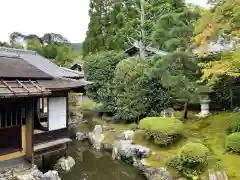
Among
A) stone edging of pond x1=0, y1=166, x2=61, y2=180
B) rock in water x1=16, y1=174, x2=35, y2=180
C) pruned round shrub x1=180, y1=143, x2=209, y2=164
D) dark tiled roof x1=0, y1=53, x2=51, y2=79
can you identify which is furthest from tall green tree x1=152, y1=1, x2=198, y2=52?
rock in water x1=16, y1=174, x2=35, y2=180

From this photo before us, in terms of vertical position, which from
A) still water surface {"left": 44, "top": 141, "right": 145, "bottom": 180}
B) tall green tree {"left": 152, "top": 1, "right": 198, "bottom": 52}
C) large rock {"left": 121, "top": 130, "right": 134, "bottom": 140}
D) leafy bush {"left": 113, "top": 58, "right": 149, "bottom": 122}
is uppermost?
tall green tree {"left": 152, "top": 1, "right": 198, "bottom": 52}

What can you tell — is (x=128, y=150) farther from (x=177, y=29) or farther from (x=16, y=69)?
(x=177, y=29)

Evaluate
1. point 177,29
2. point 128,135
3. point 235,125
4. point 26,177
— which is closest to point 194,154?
point 235,125

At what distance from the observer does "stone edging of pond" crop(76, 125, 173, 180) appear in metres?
11.1

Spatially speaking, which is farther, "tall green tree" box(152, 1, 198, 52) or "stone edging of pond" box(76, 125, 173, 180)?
"tall green tree" box(152, 1, 198, 52)

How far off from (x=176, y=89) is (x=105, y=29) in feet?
59.9

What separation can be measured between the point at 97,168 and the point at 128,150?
1.64 m

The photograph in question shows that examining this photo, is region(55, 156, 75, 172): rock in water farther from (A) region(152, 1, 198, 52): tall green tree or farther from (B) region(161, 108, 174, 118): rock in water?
(A) region(152, 1, 198, 52): tall green tree

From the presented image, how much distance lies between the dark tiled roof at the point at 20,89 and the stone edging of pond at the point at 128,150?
198 inches

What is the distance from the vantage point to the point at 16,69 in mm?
11141

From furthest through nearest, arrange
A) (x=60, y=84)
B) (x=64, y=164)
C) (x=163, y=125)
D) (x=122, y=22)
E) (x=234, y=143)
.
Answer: (x=122, y=22), (x=163, y=125), (x=64, y=164), (x=60, y=84), (x=234, y=143)

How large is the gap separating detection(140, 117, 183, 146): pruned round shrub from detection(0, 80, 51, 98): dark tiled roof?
547 centimetres

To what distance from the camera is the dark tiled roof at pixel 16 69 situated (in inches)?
410

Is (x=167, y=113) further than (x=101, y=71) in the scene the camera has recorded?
No
